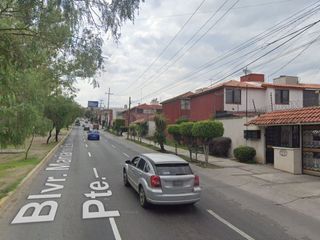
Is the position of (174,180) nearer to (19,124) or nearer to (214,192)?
(214,192)

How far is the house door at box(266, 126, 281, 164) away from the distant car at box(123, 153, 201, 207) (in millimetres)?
12617

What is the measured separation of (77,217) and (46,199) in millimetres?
2959

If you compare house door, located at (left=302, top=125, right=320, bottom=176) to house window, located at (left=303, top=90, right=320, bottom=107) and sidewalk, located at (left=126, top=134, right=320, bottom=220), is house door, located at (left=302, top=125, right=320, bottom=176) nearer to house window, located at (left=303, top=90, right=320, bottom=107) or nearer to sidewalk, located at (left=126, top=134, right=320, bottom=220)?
sidewalk, located at (left=126, top=134, right=320, bottom=220)

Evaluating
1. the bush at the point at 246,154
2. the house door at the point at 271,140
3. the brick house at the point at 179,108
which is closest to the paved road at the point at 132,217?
the house door at the point at 271,140

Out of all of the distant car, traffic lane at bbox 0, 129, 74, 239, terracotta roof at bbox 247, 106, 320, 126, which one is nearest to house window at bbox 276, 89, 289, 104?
terracotta roof at bbox 247, 106, 320, 126

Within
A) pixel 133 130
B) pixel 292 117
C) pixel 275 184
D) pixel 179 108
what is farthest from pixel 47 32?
pixel 133 130

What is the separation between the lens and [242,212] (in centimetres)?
1092

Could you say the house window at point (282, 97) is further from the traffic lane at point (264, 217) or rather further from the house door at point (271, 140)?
the traffic lane at point (264, 217)

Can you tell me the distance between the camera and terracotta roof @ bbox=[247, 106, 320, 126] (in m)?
18.5

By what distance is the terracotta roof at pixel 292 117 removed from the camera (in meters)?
18.5

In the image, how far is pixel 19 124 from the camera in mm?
13664

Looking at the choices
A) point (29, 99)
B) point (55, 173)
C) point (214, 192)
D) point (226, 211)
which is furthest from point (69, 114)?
point (226, 211)

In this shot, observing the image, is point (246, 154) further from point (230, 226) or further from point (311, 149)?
point (230, 226)

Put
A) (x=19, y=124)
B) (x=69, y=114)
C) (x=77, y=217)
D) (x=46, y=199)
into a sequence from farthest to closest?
(x=69, y=114), (x=19, y=124), (x=46, y=199), (x=77, y=217)
